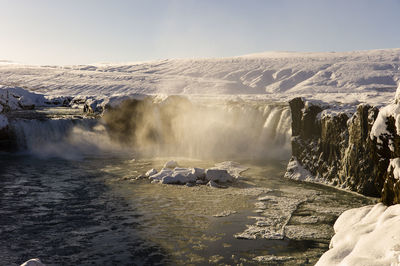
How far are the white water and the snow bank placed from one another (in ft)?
57.0

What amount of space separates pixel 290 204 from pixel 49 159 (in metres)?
16.6

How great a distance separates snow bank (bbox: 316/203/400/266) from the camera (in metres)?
5.88

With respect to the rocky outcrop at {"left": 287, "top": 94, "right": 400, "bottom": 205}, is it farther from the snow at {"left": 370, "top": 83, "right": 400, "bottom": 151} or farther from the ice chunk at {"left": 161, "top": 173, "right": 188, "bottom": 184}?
the ice chunk at {"left": 161, "top": 173, "right": 188, "bottom": 184}

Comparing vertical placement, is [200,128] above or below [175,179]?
above

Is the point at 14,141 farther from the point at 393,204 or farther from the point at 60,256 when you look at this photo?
the point at 393,204

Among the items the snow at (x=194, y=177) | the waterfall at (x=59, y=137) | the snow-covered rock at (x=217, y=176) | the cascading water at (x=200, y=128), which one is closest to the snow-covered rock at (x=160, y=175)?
the snow at (x=194, y=177)

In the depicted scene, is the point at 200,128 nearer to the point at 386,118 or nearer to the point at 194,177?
the point at 194,177

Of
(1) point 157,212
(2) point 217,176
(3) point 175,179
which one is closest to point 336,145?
(2) point 217,176

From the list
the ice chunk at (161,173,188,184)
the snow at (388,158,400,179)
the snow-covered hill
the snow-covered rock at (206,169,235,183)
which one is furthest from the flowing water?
the snow-covered hill

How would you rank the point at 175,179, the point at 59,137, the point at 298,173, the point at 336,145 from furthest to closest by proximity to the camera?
the point at 59,137
the point at 298,173
the point at 175,179
the point at 336,145

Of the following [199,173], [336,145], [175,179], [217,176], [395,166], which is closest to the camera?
[395,166]

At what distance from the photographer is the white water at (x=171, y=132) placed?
27.6 m

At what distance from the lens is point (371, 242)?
21.3ft

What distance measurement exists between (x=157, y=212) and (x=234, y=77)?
10985 cm
